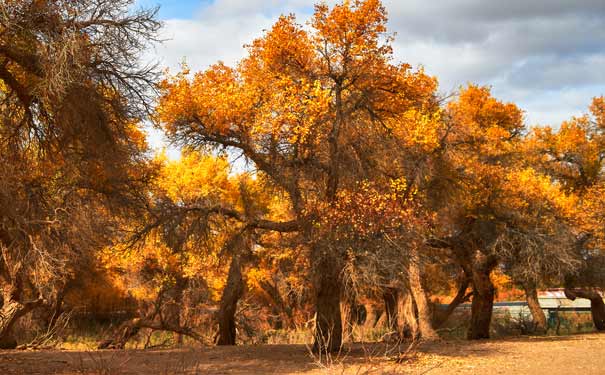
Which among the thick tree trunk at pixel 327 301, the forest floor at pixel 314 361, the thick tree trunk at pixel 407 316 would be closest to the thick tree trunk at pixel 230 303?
the forest floor at pixel 314 361

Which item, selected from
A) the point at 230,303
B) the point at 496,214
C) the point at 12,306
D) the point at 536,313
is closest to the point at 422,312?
the point at 496,214

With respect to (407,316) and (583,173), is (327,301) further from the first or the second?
(583,173)

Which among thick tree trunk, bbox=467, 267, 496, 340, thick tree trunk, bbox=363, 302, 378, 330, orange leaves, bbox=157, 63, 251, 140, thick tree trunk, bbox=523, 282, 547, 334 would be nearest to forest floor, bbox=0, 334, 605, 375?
thick tree trunk, bbox=467, 267, 496, 340

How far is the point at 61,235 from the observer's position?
1112 centimetres

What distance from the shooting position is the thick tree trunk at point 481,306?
20.8m

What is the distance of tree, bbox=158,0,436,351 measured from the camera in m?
13.4

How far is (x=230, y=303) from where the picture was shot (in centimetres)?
2072

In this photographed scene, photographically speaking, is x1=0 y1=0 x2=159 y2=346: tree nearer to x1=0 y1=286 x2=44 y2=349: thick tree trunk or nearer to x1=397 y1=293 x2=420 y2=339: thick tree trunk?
x1=0 y1=286 x2=44 y2=349: thick tree trunk

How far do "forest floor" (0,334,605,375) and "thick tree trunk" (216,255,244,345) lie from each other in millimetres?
3219

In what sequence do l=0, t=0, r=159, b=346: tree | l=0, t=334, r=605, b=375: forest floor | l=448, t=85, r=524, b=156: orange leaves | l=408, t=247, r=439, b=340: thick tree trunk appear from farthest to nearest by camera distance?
l=448, t=85, r=524, b=156: orange leaves < l=408, t=247, r=439, b=340: thick tree trunk < l=0, t=334, r=605, b=375: forest floor < l=0, t=0, r=159, b=346: tree

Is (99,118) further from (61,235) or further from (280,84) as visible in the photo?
(280,84)

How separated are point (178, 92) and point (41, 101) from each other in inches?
161

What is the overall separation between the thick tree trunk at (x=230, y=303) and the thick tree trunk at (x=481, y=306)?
7.56 meters

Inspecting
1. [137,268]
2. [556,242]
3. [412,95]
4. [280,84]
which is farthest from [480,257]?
[137,268]
